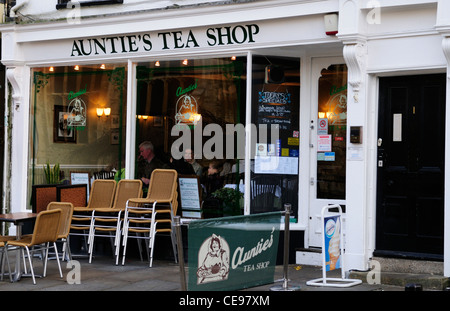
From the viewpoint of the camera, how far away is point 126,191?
457 inches

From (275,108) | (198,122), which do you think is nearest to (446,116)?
(275,108)

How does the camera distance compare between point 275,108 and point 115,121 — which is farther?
point 115,121

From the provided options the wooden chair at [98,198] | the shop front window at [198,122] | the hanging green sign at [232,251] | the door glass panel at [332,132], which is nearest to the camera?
the hanging green sign at [232,251]

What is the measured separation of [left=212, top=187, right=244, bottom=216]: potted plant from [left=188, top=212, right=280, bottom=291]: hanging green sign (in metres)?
2.71

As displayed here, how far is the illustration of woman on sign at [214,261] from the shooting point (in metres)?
7.39

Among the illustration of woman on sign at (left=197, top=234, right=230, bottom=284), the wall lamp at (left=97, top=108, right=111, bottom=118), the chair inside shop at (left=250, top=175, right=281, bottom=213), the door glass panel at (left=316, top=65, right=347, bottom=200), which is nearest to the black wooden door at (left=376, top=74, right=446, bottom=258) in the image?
the door glass panel at (left=316, top=65, right=347, bottom=200)

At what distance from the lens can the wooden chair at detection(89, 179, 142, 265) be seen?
36.6ft

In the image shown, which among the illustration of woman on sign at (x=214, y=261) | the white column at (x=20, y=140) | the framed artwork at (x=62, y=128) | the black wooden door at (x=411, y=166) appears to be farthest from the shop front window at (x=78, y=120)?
the illustration of woman on sign at (x=214, y=261)

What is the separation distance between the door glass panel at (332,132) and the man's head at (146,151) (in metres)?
2.88

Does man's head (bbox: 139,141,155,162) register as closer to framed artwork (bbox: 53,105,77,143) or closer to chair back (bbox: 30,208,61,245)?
framed artwork (bbox: 53,105,77,143)

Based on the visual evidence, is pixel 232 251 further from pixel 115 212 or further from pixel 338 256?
pixel 115 212

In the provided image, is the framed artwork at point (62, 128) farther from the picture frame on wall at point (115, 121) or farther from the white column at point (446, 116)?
the white column at point (446, 116)

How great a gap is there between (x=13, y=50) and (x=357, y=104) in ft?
21.2

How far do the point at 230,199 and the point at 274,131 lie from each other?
1.28 metres
